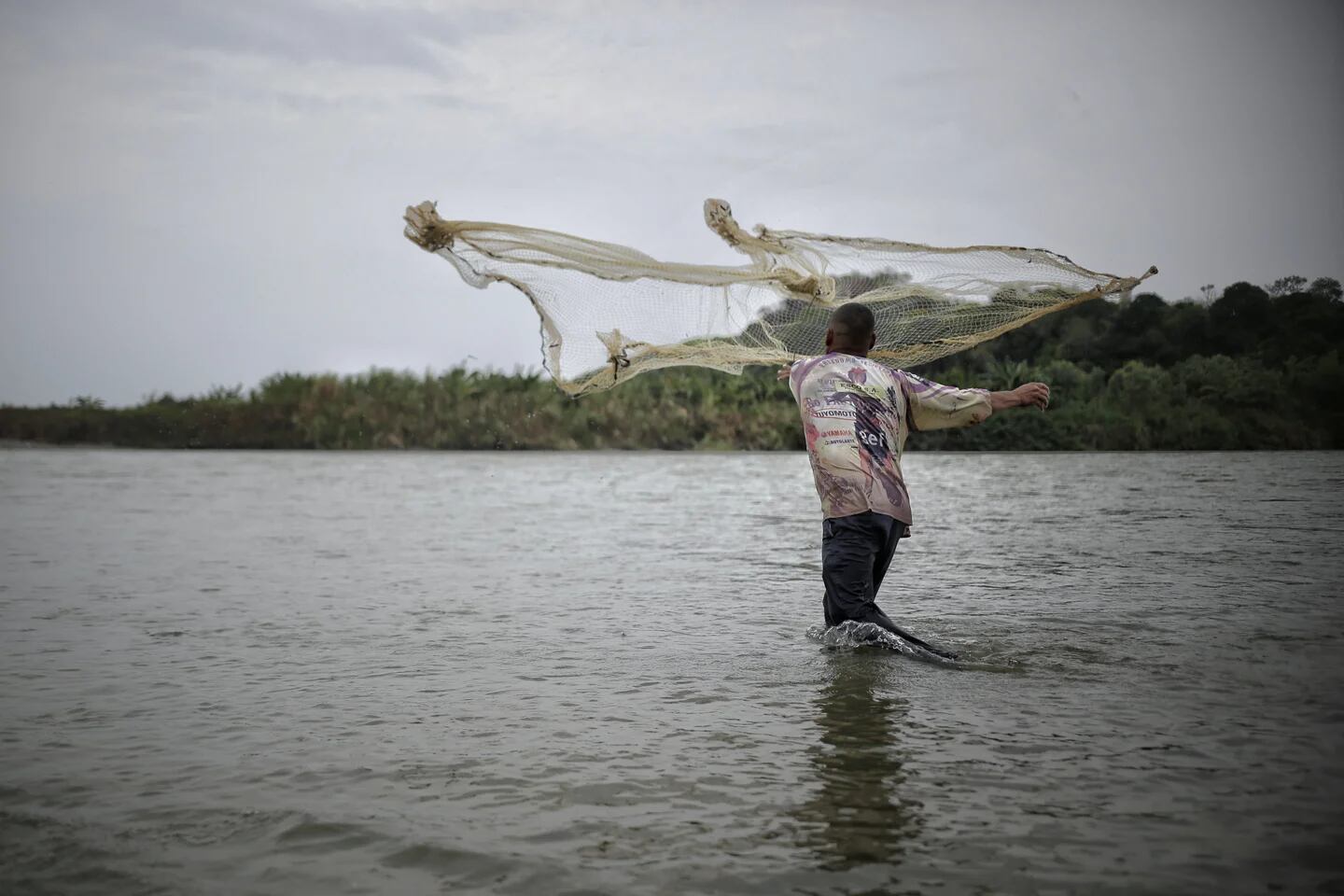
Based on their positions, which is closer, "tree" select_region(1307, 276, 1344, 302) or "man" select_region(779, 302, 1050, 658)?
"man" select_region(779, 302, 1050, 658)

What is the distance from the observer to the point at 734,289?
827 cm

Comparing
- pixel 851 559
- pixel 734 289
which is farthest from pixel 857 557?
pixel 734 289

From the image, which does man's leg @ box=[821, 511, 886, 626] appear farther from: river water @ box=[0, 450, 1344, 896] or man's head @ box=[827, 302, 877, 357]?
man's head @ box=[827, 302, 877, 357]

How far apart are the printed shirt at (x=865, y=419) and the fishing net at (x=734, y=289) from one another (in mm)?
1458

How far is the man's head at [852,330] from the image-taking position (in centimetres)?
641

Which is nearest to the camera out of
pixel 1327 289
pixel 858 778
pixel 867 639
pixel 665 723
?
pixel 858 778

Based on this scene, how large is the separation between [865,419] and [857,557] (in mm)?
750

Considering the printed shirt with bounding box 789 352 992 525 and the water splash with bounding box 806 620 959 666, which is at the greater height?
the printed shirt with bounding box 789 352 992 525

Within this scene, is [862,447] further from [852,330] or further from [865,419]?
[852,330]

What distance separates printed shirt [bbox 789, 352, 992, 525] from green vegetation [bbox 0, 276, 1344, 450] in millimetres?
31079

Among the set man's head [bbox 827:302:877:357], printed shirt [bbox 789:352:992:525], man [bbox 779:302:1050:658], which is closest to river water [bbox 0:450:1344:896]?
man [bbox 779:302:1050:658]

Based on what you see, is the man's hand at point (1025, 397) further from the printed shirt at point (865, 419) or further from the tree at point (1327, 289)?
the tree at point (1327, 289)

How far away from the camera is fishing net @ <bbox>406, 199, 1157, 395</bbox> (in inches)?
313

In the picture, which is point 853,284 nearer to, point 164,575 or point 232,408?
point 164,575
